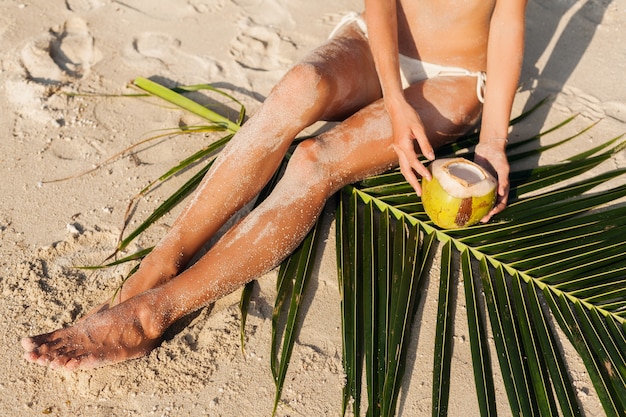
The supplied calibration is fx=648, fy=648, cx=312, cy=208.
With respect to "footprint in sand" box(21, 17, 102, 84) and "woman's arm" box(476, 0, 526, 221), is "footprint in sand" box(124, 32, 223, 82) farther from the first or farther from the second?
"woman's arm" box(476, 0, 526, 221)

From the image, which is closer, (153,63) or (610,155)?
(610,155)

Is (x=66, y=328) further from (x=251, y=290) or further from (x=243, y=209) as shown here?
(x=243, y=209)

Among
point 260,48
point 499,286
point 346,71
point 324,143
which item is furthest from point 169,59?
point 499,286

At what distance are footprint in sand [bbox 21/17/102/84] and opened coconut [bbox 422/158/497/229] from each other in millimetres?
1815

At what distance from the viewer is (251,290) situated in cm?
221

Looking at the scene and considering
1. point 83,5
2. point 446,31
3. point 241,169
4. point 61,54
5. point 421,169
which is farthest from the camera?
point 83,5

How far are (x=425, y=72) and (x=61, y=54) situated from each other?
1728mm

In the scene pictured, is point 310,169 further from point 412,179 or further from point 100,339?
point 100,339

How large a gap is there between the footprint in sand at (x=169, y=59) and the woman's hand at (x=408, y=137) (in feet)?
3.77

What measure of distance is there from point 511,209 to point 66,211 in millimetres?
1628

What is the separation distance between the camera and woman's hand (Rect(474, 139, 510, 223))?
2123 millimetres

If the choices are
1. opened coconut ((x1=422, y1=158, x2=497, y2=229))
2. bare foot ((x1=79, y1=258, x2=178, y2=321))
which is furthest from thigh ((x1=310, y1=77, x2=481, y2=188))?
bare foot ((x1=79, y1=258, x2=178, y2=321))

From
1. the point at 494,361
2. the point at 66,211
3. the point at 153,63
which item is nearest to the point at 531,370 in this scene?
the point at 494,361

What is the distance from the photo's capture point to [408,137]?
2.13 metres
